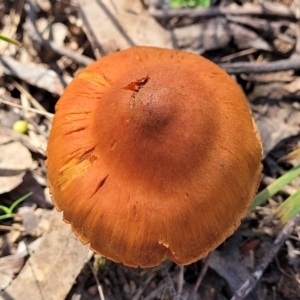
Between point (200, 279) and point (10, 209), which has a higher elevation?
point (10, 209)

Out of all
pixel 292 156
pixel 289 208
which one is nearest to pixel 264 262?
pixel 289 208

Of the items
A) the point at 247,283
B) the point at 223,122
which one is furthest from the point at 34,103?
the point at 247,283

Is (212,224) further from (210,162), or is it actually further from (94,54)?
(94,54)

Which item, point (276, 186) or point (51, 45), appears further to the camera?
point (51, 45)

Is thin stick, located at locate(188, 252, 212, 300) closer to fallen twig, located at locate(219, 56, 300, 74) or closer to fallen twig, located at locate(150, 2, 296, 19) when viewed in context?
fallen twig, located at locate(219, 56, 300, 74)

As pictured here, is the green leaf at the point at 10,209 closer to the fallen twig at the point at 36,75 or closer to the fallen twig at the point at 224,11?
the fallen twig at the point at 36,75

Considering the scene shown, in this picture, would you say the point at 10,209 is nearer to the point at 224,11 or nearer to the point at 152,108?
the point at 152,108
